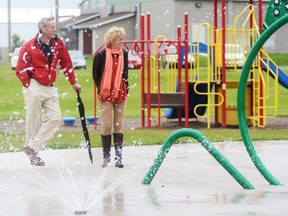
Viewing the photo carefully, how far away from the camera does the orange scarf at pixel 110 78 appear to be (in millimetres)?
11898

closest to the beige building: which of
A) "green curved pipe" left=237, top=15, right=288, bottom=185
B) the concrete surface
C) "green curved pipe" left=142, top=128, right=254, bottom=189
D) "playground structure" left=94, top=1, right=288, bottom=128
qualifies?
"playground structure" left=94, top=1, right=288, bottom=128

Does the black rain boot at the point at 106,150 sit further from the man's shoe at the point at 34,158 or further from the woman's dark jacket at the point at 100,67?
the man's shoe at the point at 34,158

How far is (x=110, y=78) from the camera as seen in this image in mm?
11992

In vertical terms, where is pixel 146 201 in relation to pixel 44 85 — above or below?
below

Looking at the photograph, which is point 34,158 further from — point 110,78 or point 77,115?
point 77,115

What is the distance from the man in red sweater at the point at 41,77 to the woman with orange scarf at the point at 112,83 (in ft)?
1.19

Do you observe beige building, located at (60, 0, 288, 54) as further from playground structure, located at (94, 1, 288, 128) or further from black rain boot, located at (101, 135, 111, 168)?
black rain boot, located at (101, 135, 111, 168)

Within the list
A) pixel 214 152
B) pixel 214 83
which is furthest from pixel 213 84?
pixel 214 152

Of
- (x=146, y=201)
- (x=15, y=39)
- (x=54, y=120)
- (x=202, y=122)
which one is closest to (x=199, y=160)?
(x=54, y=120)

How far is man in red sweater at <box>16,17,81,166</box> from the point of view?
1200 centimetres

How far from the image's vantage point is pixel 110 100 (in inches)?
470

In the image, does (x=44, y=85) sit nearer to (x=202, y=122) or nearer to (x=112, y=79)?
(x=112, y=79)

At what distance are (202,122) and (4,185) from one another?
10647 mm

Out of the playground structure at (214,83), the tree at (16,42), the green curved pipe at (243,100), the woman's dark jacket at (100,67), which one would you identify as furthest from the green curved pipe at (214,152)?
the tree at (16,42)
